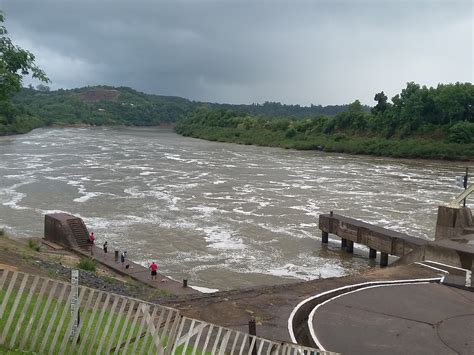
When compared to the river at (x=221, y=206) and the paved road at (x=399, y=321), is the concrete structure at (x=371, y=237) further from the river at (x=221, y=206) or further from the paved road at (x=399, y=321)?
the paved road at (x=399, y=321)

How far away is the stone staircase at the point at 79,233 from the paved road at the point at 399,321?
45.4ft

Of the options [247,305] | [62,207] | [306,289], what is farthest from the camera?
[62,207]

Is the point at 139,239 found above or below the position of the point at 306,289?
below

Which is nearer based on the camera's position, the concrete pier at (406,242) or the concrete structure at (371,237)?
the concrete pier at (406,242)

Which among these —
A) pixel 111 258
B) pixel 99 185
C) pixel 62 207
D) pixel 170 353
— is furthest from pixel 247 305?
pixel 99 185

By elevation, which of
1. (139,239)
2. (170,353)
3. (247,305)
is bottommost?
(139,239)

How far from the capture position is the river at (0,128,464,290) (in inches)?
905

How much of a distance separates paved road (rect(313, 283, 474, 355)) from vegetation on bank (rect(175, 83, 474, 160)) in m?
65.1

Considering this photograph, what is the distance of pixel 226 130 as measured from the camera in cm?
11662

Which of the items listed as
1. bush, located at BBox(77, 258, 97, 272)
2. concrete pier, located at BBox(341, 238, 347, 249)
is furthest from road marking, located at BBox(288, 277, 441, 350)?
concrete pier, located at BBox(341, 238, 347, 249)

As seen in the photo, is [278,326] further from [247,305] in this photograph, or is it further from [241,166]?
[241,166]

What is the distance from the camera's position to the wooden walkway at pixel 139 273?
16.7 metres

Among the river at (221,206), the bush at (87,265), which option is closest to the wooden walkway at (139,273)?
the bush at (87,265)

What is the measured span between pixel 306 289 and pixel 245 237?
14.1 meters
